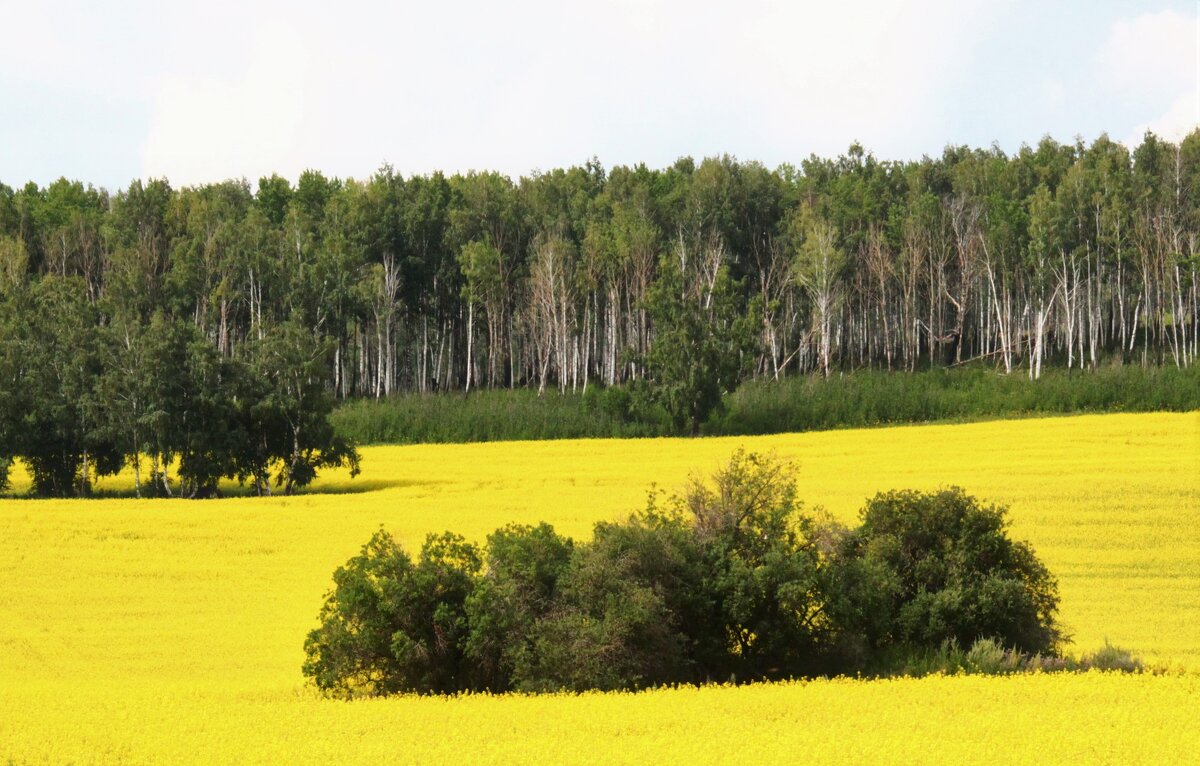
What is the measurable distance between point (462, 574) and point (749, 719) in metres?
7.99

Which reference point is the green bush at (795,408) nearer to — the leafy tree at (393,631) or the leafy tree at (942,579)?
the leafy tree at (942,579)

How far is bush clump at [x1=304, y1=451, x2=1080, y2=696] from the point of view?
26.0 metres

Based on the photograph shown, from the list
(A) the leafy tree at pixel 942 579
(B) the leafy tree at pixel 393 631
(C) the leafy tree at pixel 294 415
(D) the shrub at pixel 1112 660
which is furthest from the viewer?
(C) the leafy tree at pixel 294 415

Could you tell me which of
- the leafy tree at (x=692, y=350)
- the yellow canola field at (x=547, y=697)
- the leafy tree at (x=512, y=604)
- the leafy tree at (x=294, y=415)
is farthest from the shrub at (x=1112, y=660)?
the leafy tree at (x=692, y=350)

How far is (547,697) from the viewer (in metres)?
24.4

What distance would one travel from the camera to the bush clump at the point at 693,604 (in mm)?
26031

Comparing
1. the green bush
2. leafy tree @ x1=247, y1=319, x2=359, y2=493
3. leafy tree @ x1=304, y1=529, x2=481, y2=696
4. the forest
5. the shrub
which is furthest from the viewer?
the forest

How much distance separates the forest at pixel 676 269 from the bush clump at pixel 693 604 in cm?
4754

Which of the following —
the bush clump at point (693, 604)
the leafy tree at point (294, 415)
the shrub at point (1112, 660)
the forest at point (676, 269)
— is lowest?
the shrub at point (1112, 660)

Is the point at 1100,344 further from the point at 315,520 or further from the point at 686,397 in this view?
the point at 315,520

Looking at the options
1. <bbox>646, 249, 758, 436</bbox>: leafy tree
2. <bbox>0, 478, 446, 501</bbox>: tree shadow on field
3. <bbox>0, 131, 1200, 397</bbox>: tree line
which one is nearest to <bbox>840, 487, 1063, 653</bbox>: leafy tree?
<bbox>0, 478, 446, 501</bbox>: tree shadow on field

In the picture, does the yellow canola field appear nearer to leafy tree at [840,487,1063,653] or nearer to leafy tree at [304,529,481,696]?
leafy tree at [304,529,481,696]

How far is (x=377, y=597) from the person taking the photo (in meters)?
26.8

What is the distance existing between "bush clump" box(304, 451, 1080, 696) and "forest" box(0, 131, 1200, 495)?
47.5 metres
